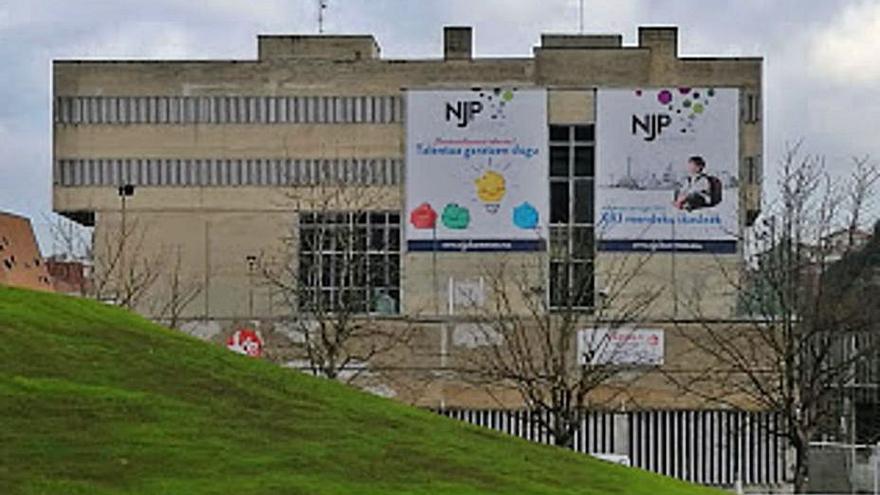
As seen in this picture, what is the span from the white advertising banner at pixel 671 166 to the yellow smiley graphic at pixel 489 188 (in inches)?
165

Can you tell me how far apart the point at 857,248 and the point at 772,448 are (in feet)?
42.5

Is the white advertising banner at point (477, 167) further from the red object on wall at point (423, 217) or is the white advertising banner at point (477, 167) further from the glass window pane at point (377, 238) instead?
the glass window pane at point (377, 238)

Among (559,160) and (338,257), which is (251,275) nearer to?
(338,257)

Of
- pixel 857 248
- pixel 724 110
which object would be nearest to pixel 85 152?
pixel 724 110

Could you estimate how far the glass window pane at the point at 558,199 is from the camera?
7206 cm

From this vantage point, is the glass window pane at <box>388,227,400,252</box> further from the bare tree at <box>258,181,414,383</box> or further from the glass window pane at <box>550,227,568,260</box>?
the glass window pane at <box>550,227,568,260</box>

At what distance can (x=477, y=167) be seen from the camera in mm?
67750

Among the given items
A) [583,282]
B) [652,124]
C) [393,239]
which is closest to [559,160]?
[652,124]

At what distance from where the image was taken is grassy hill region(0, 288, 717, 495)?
15.5 m

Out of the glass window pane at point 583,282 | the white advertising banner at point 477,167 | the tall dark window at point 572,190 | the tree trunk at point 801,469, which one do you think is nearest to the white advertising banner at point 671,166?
the glass window pane at point 583,282

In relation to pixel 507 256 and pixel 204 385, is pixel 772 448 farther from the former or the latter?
pixel 204 385

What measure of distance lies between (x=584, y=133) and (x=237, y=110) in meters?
17.2

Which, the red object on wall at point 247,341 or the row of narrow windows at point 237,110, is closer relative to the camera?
the red object on wall at point 247,341

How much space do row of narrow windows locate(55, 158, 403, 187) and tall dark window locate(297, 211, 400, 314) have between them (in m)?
2.21
